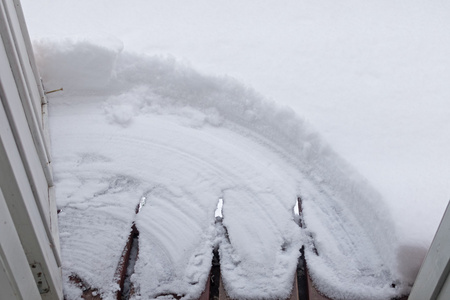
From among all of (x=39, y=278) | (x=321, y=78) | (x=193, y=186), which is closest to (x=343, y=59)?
(x=321, y=78)

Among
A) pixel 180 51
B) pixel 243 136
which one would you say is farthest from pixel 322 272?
pixel 180 51

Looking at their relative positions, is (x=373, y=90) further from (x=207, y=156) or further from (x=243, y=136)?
(x=207, y=156)

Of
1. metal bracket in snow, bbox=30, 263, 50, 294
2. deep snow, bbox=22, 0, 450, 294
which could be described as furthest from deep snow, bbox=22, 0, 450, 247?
metal bracket in snow, bbox=30, 263, 50, 294

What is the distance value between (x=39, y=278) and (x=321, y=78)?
1.13m

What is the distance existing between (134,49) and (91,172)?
588mm

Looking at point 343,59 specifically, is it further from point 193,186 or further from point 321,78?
point 193,186

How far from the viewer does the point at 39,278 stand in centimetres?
100

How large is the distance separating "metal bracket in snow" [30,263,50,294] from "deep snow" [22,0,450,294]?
25cm

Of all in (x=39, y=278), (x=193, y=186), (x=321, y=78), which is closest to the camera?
(x=39, y=278)

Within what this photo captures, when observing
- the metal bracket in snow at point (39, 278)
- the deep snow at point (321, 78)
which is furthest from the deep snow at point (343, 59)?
the metal bracket in snow at point (39, 278)

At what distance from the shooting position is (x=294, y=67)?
174 cm

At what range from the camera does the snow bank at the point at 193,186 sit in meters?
1.13

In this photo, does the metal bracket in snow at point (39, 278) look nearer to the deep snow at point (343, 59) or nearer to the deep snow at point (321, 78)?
the deep snow at point (321, 78)

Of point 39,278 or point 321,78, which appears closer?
point 39,278
